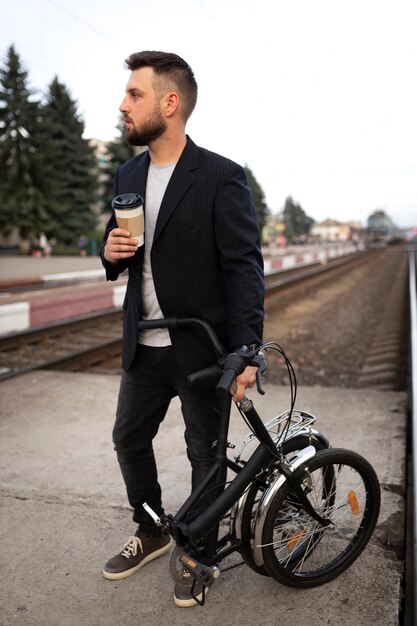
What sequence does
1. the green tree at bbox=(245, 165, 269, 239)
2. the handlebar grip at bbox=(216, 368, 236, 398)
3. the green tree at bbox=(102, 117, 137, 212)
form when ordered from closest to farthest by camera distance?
the handlebar grip at bbox=(216, 368, 236, 398), the green tree at bbox=(102, 117, 137, 212), the green tree at bbox=(245, 165, 269, 239)

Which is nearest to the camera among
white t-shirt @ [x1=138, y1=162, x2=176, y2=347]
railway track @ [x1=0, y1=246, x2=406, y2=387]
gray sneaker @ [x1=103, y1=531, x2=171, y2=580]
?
white t-shirt @ [x1=138, y1=162, x2=176, y2=347]

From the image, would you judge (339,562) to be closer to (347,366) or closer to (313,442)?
(313,442)

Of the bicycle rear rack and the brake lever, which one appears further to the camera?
the bicycle rear rack

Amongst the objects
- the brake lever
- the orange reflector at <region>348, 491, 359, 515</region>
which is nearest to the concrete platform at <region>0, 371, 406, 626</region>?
the orange reflector at <region>348, 491, 359, 515</region>

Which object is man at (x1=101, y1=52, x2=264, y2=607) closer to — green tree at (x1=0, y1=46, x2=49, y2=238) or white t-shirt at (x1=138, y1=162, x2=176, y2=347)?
white t-shirt at (x1=138, y1=162, x2=176, y2=347)

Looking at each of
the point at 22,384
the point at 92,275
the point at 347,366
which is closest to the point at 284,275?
the point at 92,275

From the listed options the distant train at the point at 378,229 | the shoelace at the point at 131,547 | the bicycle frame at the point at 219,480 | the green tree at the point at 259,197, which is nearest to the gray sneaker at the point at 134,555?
the shoelace at the point at 131,547

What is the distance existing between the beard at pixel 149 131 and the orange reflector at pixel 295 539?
1786 mm

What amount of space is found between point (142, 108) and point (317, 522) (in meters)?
1.93

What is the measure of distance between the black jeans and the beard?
2.77 feet

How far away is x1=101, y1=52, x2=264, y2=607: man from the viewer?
7.16 ft

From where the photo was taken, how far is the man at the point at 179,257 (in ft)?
7.16

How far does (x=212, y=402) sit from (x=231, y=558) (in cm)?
88

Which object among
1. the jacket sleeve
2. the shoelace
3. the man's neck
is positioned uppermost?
the man's neck
